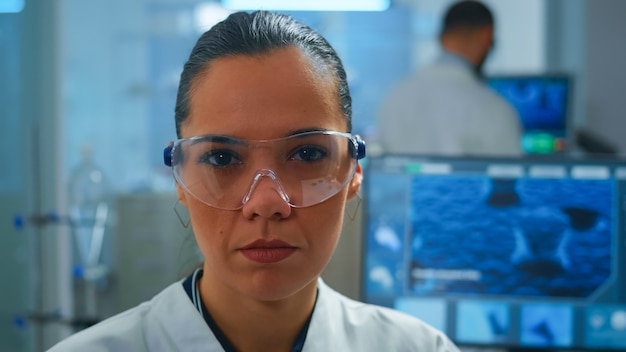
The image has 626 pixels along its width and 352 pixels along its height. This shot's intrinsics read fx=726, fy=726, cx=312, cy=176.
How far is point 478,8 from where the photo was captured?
2.55m

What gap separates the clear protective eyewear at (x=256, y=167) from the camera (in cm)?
83

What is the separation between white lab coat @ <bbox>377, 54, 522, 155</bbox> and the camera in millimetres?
2373

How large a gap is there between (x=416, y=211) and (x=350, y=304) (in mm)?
473

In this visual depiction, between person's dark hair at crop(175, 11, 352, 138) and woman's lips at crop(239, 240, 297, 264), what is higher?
person's dark hair at crop(175, 11, 352, 138)

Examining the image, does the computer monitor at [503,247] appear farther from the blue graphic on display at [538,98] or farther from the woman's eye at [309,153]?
the blue graphic on display at [538,98]

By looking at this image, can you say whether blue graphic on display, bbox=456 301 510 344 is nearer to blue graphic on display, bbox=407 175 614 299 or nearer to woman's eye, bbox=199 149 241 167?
blue graphic on display, bbox=407 175 614 299

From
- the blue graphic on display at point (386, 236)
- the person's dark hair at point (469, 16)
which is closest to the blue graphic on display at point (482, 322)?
the blue graphic on display at point (386, 236)

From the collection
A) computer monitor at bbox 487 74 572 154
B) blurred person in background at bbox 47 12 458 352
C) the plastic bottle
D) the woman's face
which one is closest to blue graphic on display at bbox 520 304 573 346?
blurred person in background at bbox 47 12 458 352

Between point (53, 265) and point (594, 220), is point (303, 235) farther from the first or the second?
point (53, 265)

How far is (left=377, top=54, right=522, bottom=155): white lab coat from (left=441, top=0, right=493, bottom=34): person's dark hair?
0.15 metres

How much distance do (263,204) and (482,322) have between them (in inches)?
32.5

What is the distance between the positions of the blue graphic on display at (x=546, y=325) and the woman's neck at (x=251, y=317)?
2.29ft

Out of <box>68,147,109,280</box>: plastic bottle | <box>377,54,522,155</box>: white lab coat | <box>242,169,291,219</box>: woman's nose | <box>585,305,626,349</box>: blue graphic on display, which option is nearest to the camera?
<box>242,169,291,219</box>: woman's nose

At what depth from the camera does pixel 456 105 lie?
242cm
